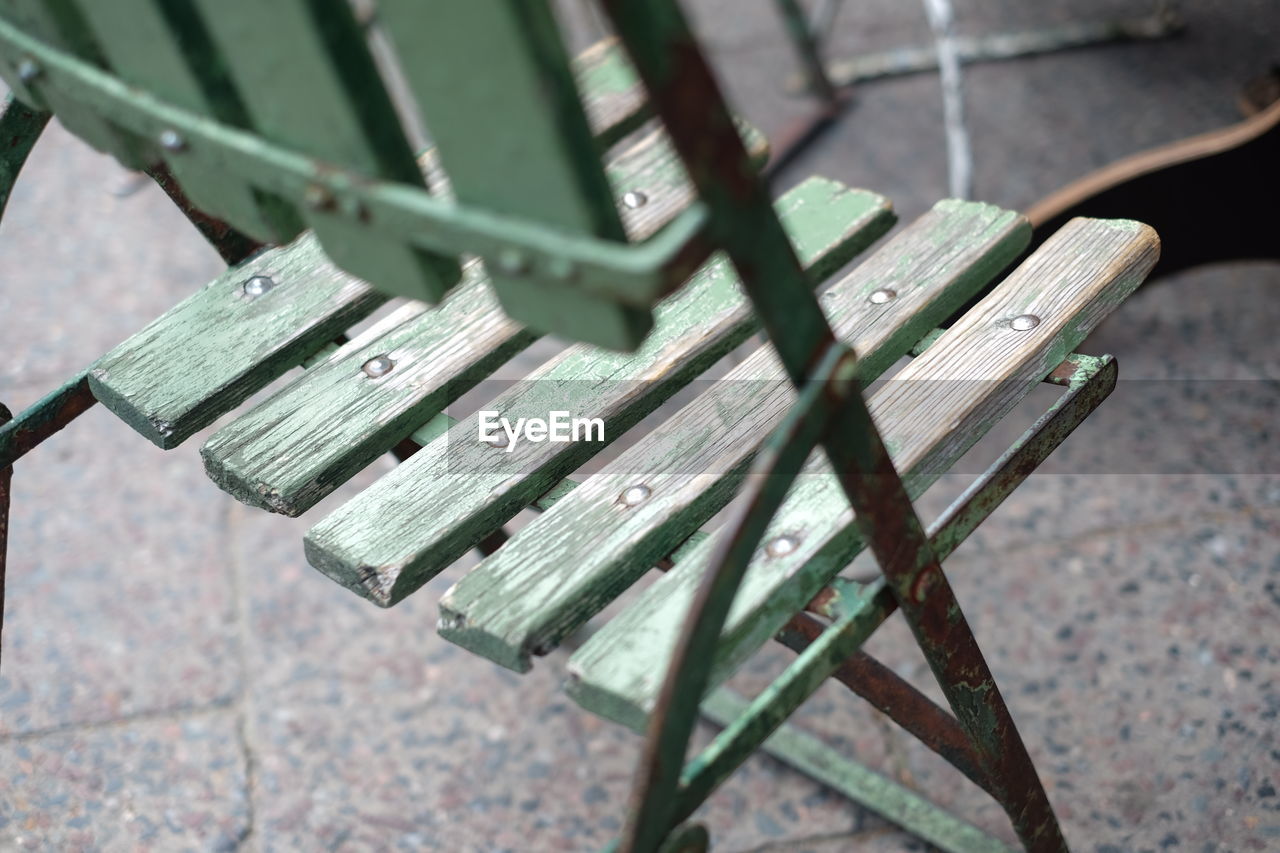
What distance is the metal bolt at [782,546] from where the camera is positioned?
1.12m

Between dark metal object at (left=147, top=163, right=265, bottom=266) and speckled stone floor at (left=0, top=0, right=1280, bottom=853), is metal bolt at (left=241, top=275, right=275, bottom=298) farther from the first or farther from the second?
speckled stone floor at (left=0, top=0, right=1280, bottom=853)

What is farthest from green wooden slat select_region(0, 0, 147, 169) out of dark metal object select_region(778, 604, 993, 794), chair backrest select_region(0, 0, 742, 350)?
dark metal object select_region(778, 604, 993, 794)

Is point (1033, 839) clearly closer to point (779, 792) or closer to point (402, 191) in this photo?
point (779, 792)

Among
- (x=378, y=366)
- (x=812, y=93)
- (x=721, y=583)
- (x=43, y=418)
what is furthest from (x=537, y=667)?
(x=812, y=93)

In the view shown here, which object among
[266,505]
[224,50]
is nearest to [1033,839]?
[266,505]

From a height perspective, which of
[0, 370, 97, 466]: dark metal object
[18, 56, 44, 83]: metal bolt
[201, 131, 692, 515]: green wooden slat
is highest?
[18, 56, 44, 83]: metal bolt

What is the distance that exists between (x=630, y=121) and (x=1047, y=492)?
957 mm

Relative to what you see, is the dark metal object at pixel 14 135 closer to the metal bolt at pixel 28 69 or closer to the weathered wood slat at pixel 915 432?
the metal bolt at pixel 28 69

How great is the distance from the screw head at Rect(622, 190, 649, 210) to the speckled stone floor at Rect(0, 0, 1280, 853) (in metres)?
0.76

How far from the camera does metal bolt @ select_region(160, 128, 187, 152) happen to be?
0.95 metres

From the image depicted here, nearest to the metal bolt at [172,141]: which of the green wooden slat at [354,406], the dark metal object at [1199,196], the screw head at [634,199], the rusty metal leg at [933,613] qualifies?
the green wooden slat at [354,406]

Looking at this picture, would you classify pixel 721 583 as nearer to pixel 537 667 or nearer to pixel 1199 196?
pixel 537 667

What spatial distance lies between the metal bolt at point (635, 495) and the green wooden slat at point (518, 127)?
418mm

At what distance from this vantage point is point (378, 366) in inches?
54.2
